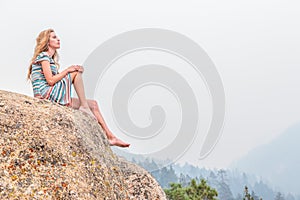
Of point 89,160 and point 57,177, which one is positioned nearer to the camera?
point 57,177

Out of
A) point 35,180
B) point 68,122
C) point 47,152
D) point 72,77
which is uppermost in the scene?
point 72,77

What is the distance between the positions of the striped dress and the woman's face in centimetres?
30

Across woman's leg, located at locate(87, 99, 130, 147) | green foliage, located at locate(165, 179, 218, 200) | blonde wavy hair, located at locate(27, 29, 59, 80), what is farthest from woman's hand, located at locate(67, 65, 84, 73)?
green foliage, located at locate(165, 179, 218, 200)

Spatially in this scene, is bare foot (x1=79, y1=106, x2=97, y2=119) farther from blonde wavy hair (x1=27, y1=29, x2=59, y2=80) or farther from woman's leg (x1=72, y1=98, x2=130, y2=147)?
blonde wavy hair (x1=27, y1=29, x2=59, y2=80)

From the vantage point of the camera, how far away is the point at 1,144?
4051 millimetres

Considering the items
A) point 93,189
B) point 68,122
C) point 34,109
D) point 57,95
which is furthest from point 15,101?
point 93,189

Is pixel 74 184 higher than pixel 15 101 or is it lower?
lower

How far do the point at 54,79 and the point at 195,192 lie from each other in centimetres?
2818

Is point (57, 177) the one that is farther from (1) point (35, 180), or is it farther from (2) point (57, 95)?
(2) point (57, 95)

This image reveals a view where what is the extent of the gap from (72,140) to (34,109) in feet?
2.29

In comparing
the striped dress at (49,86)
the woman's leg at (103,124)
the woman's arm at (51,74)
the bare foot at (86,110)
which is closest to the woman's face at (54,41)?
the striped dress at (49,86)

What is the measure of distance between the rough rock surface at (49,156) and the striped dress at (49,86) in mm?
695

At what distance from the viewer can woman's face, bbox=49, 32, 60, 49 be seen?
642 cm

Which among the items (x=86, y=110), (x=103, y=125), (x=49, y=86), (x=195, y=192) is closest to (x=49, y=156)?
(x=86, y=110)
